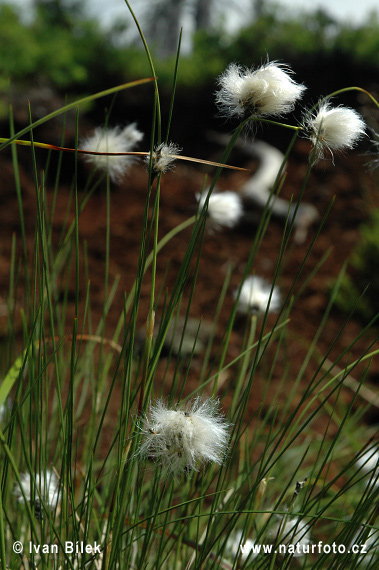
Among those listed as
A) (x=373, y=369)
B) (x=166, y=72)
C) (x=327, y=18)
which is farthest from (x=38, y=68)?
(x=373, y=369)

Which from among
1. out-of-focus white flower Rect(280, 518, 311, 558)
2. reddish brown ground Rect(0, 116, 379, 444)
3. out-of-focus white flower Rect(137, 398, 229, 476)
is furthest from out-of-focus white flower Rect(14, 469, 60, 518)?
reddish brown ground Rect(0, 116, 379, 444)

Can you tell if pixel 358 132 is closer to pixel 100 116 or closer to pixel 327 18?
pixel 100 116

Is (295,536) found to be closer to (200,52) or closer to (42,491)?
(42,491)

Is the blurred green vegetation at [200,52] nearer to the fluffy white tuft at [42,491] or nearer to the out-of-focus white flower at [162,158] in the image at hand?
the fluffy white tuft at [42,491]

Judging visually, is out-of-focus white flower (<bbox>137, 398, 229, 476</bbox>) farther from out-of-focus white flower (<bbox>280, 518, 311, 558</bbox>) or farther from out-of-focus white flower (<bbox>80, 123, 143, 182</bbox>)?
out-of-focus white flower (<bbox>80, 123, 143, 182</bbox>)

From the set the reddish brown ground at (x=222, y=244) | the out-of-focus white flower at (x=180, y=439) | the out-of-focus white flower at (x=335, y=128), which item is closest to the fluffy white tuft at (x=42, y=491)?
the out-of-focus white flower at (x=180, y=439)
